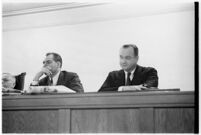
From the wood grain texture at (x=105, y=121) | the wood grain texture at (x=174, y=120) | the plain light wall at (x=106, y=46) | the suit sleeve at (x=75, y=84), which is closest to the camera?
the wood grain texture at (x=174, y=120)

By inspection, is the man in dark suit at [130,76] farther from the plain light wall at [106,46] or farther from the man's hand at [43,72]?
the man's hand at [43,72]

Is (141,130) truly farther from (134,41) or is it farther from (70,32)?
(70,32)

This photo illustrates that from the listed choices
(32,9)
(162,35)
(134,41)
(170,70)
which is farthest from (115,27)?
(32,9)

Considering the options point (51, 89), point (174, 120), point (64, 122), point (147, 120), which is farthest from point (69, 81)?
point (174, 120)

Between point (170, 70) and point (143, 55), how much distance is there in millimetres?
308

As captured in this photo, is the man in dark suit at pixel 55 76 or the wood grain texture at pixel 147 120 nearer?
the wood grain texture at pixel 147 120

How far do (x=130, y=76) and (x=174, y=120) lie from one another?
66cm

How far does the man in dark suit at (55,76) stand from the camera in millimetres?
3777

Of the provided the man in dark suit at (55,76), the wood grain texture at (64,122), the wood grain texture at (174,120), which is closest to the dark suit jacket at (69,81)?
the man in dark suit at (55,76)

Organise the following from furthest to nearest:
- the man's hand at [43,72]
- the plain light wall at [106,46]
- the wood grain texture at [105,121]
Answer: the man's hand at [43,72], the plain light wall at [106,46], the wood grain texture at [105,121]

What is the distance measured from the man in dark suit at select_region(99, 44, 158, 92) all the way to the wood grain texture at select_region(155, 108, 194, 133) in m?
0.35

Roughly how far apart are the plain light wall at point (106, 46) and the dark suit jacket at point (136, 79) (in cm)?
5

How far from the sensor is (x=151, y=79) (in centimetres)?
352

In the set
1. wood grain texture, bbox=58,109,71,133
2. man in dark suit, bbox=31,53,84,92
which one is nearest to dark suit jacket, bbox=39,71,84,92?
man in dark suit, bbox=31,53,84,92
